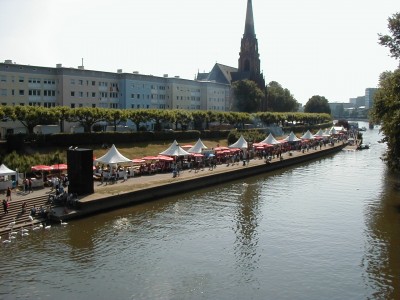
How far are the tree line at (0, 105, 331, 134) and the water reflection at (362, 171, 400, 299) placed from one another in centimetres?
3832

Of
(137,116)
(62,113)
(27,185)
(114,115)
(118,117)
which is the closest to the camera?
(27,185)

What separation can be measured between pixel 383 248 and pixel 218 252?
984cm

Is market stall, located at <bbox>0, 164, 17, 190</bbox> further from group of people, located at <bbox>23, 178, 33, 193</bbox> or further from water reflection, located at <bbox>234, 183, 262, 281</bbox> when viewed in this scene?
water reflection, located at <bbox>234, 183, 262, 281</bbox>

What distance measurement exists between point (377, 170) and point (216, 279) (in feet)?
159

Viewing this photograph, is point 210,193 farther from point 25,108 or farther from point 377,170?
point 377,170

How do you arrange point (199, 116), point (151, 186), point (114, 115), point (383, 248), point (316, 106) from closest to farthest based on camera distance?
point (383, 248)
point (151, 186)
point (114, 115)
point (199, 116)
point (316, 106)

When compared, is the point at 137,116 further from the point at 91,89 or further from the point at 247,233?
the point at 247,233

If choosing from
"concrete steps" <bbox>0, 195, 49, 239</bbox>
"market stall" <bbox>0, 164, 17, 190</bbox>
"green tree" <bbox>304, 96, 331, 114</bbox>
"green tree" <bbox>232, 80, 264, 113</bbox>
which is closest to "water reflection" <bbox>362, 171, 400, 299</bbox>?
"concrete steps" <bbox>0, 195, 49, 239</bbox>

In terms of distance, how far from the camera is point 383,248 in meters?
28.1

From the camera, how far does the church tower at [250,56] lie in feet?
494

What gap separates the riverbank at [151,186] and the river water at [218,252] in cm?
94

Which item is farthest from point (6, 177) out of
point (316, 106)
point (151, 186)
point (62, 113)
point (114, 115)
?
point (316, 106)

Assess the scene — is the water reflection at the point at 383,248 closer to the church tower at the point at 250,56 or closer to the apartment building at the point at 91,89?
the apartment building at the point at 91,89

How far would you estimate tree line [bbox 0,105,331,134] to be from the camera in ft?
183
